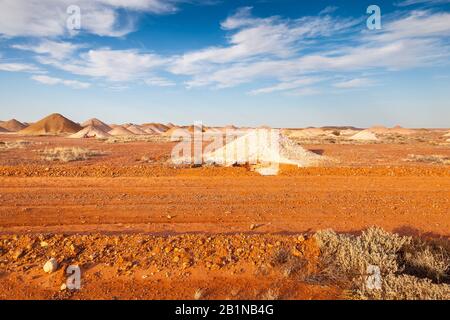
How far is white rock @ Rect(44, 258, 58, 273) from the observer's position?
4723 millimetres

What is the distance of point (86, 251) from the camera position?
5.16 meters

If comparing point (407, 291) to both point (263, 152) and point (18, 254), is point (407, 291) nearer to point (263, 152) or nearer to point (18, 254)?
point (18, 254)

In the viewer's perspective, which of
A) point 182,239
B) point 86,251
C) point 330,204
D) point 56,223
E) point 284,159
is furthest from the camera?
point 284,159

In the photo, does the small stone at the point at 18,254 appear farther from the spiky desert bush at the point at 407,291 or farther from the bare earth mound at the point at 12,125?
the bare earth mound at the point at 12,125

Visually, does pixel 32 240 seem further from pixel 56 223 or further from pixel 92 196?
pixel 92 196

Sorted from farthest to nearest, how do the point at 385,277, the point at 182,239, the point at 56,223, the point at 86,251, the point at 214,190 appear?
the point at 214,190, the point at 56,223, the point at 182,239, the point at 86,251, the point at 385,277

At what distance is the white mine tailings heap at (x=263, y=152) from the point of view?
16.3 metres

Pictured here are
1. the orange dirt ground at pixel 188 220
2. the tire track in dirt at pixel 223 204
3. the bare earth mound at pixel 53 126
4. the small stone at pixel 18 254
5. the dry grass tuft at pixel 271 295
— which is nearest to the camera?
the dry grass tuft at pixel 271 295

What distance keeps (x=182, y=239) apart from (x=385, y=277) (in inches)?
106

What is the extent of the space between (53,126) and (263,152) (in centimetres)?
8291

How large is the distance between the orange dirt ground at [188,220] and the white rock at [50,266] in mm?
86

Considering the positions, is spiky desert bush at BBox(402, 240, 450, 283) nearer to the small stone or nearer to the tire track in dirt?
the tire track in dirt

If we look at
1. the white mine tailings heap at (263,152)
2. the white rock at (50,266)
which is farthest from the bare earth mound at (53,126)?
the white rock at (50,266)
